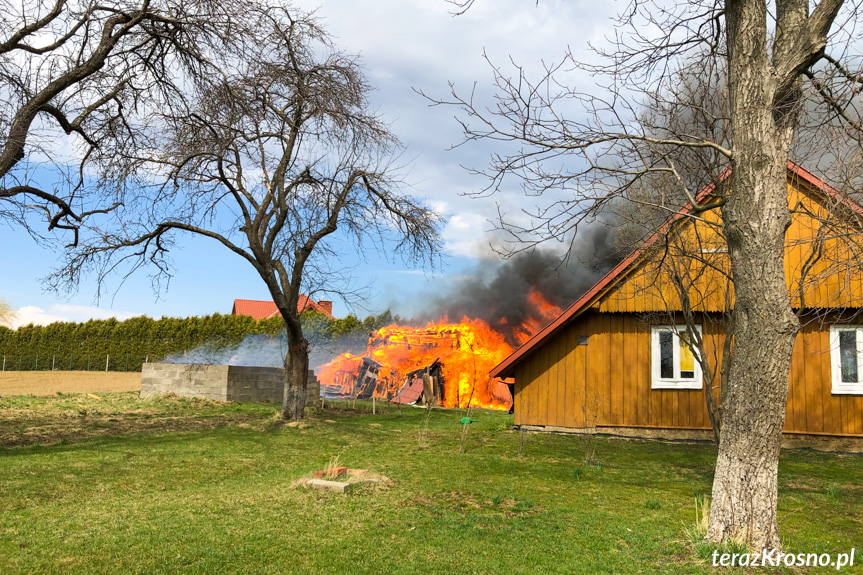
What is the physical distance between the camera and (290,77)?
1505 centimetres

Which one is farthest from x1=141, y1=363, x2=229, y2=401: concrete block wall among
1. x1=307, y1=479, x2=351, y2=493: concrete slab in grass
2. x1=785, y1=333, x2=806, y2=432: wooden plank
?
x1=785, y1=333, x2=806, y2=432: wooden plank

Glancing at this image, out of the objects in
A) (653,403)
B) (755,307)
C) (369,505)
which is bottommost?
(369,505)

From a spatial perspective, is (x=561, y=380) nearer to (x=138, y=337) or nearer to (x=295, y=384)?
(x=295, y=384)

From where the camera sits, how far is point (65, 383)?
1069 inches

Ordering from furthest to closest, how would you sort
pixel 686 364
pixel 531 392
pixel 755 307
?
pixel 531 392 → pixel 686 364 → pixel 755 307

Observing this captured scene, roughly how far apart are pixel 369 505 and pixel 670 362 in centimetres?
975

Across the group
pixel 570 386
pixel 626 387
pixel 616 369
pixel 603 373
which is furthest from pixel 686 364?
pixel 570 386

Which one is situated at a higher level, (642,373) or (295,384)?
(642,373)

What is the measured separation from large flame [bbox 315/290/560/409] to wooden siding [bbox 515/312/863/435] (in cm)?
888

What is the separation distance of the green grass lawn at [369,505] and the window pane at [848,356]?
2176 millimetres

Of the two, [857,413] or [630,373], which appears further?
[630,373]

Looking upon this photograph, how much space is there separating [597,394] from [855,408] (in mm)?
5606

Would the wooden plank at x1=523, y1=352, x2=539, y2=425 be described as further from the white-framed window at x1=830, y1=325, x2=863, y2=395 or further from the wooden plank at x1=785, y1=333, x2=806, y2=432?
the white-framed window at x1=830, y1=325, x2=863, y2=395

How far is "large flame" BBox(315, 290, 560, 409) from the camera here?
25125 millimetres
